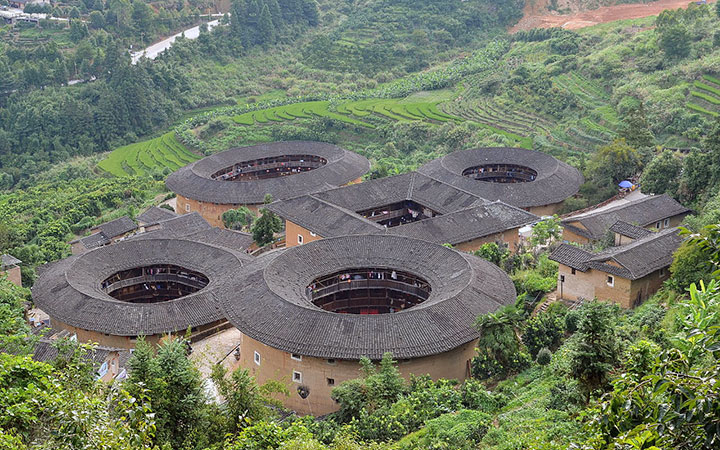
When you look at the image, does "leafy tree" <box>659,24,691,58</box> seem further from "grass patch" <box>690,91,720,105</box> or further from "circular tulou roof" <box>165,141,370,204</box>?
"circular tulou roof" <box>165,141,370,204</box>

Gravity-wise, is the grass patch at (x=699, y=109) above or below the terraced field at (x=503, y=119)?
above

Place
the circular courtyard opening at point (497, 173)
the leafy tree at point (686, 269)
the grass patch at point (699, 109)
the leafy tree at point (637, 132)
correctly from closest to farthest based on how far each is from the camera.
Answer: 1. the leafy tree at point (686, 269)
2. the leafy tree at point (637, 132)
3. the circular courtyard opening at point (497, 173)
4. the grass patch at point (699, 109)

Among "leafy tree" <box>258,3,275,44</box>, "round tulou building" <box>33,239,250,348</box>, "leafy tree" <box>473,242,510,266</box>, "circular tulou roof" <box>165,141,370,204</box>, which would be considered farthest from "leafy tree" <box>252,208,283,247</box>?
"leafy tree" <box>258,3,275,44</box>

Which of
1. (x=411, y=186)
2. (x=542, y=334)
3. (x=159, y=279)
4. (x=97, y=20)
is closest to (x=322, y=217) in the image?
(x=411, y=186)

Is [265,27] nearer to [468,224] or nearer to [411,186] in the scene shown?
[411,186]

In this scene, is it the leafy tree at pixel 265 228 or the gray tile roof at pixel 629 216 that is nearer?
the gray tile roof at pixel 629 216

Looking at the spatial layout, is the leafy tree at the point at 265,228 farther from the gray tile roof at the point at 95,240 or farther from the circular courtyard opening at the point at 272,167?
the circular courtyard opening at the point at 272,167

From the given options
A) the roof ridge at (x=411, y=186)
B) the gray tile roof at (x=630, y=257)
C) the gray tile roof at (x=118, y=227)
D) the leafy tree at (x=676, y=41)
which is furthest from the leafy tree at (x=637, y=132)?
the gray tile roof at (x=118, y=227)
